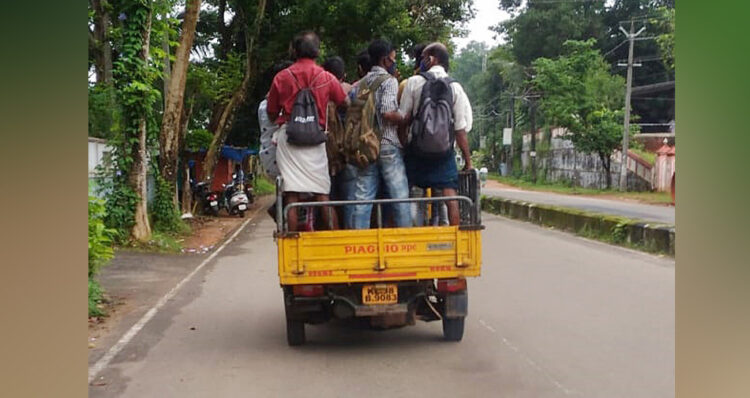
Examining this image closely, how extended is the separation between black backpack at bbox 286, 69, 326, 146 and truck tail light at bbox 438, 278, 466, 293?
1.54 m

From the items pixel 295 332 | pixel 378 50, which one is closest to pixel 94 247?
pixel 295 332

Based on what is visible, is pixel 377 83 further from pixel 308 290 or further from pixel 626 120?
pixel 626 120

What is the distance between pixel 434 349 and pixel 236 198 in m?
18.0

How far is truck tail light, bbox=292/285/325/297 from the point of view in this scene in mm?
6639

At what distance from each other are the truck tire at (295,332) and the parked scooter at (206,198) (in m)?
17.5

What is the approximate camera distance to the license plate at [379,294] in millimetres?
6613

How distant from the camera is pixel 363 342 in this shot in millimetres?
7414

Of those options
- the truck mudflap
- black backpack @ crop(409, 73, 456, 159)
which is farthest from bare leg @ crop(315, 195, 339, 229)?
the truck mudflap

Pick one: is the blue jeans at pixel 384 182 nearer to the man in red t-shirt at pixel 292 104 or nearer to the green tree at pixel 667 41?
the man in red t-shirt at pixel 292 104

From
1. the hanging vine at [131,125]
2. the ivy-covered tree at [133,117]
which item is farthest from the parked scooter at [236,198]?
the ivy-covered tree at [133,117]

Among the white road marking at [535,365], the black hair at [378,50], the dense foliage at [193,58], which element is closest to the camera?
the white road marking at [535,365]

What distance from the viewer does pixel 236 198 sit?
24.3 metres

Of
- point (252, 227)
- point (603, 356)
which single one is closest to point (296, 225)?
point (603, 356)
